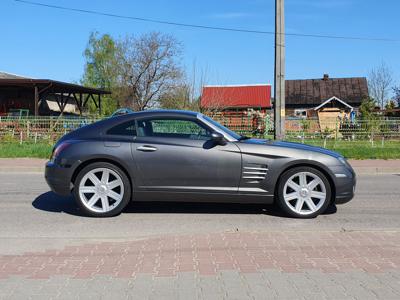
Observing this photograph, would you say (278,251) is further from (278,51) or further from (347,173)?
(278,51)

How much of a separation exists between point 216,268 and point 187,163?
240cm

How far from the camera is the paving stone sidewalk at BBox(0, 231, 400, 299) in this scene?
383 centimetres

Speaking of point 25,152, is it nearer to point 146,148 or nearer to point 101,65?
point 146,148

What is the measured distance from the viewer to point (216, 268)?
4.33 metres

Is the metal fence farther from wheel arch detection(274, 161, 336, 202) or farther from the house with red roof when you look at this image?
the house with red roof

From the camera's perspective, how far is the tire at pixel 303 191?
655cm

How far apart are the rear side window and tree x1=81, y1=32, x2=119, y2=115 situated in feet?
153

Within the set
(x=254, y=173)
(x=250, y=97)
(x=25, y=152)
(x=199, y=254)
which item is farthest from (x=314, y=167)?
(x=250, y=97)

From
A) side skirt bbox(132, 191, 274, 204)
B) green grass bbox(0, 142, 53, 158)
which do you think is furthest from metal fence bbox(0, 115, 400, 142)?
side skirt bbox(132, 191, 274, 204)

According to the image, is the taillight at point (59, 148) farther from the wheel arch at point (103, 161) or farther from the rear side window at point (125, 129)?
the rear side window at point (125, 129)

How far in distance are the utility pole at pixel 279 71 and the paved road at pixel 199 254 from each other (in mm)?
8680

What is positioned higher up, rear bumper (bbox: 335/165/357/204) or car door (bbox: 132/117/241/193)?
car door (bbox: 132/117/241/193)

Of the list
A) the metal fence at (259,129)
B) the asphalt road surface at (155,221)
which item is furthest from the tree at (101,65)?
the asphalt road surface at (155,221)

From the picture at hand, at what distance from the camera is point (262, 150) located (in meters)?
6.55
